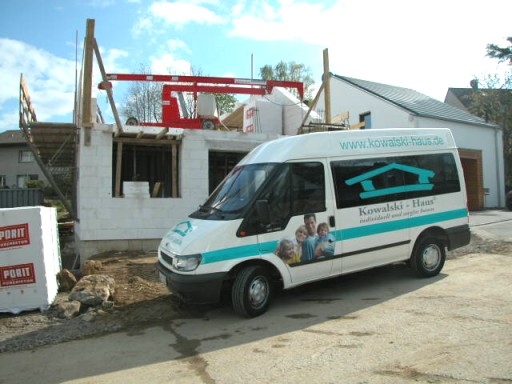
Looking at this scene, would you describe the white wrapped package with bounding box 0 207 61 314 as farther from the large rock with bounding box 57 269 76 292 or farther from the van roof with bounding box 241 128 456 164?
the van roof with bounding box 241 128 456 164

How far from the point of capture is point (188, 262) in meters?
5.42

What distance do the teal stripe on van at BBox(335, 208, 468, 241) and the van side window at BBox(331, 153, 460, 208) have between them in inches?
14.2

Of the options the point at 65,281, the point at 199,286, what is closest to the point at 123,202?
the point at 65,281

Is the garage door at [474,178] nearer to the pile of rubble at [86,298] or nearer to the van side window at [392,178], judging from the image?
the van side window at [392,178]

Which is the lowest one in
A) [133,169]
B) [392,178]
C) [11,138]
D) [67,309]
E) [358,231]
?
[67,309]

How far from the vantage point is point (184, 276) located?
5.42 metres

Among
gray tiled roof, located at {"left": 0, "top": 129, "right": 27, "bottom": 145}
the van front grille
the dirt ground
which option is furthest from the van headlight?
gray tiled roof, located at {"left": 0, "top": 129, "right": 27, "bottom": 145}

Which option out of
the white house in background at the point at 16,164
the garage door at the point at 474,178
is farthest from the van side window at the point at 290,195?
the white house in background at the point at 16,164

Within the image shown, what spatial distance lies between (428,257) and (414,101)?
14921mm

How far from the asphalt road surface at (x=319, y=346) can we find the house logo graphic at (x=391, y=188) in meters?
1.52

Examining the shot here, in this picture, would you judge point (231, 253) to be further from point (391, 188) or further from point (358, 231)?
point (391, 188)

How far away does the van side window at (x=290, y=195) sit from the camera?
18.8 ft

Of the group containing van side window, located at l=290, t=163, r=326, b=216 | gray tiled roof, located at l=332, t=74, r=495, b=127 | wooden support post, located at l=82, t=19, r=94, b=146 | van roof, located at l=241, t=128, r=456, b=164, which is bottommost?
van side window, located at l=290, t=163, r=326, b=216

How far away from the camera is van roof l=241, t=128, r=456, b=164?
20.2 ft
